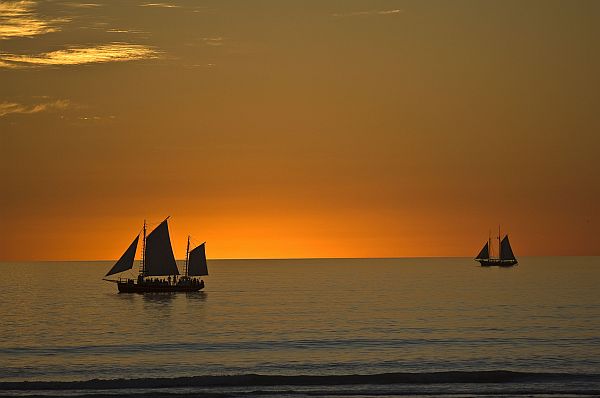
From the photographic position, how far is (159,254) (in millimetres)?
135750

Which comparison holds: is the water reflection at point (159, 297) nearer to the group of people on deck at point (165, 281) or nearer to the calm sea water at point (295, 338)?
the group of people on deck at point (165, 281)

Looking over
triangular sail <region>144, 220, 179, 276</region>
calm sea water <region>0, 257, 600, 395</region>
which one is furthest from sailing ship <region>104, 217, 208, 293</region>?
calm sea water <region>0, 257, 600, 395</region>

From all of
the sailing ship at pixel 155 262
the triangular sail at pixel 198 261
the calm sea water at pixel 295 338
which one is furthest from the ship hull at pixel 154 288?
the calm sea water at pixel 295 338

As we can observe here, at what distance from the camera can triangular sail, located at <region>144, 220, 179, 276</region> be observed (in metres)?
134

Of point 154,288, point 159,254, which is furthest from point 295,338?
point 154,288

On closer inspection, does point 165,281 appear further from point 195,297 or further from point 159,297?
point 195,297

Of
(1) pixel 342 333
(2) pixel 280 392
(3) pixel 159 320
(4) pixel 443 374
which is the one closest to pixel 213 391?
(2) pixel 280 392

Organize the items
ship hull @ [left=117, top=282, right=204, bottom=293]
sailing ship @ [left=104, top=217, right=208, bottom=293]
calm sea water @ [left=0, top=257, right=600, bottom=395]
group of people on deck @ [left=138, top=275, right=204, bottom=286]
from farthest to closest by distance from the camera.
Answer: group of people on deck @ [left=138, top=275, right=204, bottom=286] → ship hull @ [left=117, top=282, right=204, bottom=293] → sailing ship @ [left=104, top=217, right=208, bottom=293] → calm sea water @ [left=0, top=257, right=600, bottom=395]

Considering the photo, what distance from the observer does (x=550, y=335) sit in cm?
7606

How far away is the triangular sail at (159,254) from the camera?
134m

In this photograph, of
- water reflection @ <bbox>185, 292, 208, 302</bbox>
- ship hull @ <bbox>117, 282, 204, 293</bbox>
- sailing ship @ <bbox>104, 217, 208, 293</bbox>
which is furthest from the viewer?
water reflection @ <bbox>185, 292, 208, 302</bbox>

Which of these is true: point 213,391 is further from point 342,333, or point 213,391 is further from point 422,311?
point 422,311

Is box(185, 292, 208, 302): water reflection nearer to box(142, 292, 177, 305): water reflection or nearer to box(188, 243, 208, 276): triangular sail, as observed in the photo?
box(142, 292, 177, 305): water reflection

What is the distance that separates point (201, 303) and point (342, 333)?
2185 inches
